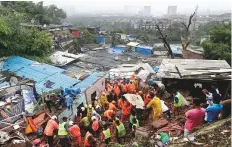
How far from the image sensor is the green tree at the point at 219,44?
852 inches

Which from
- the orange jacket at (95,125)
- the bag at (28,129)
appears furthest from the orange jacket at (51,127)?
the orange jacket at (95,125)

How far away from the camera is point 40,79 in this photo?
15.5 meters

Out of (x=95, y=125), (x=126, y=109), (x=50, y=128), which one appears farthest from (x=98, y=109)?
(x=50, y=128)

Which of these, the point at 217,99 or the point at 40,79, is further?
the point at 40,79

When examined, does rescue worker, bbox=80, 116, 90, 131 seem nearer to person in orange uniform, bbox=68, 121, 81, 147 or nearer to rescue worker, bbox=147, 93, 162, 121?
person in orange uniform, bbox=68, 121, 81, 147

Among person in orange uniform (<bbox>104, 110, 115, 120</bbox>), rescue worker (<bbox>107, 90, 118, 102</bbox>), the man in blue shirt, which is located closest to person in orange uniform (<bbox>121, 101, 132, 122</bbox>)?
person in orange uniform (<bbox>104, 110, 115, 120</bbox>)

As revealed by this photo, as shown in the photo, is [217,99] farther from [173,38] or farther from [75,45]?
[173,38]

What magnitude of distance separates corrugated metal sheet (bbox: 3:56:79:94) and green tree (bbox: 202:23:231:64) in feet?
38.0

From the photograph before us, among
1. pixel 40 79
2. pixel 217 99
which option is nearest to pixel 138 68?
pixel 40 79

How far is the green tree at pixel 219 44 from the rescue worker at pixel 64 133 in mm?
15568

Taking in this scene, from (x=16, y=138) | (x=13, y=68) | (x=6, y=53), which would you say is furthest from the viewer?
(x=6, y=53)

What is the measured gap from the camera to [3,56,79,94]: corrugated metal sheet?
1505 cm

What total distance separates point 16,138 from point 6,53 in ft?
35.2

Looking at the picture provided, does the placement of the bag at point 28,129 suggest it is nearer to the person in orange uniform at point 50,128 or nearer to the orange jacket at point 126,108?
the person in orange uniform at point 50,128
